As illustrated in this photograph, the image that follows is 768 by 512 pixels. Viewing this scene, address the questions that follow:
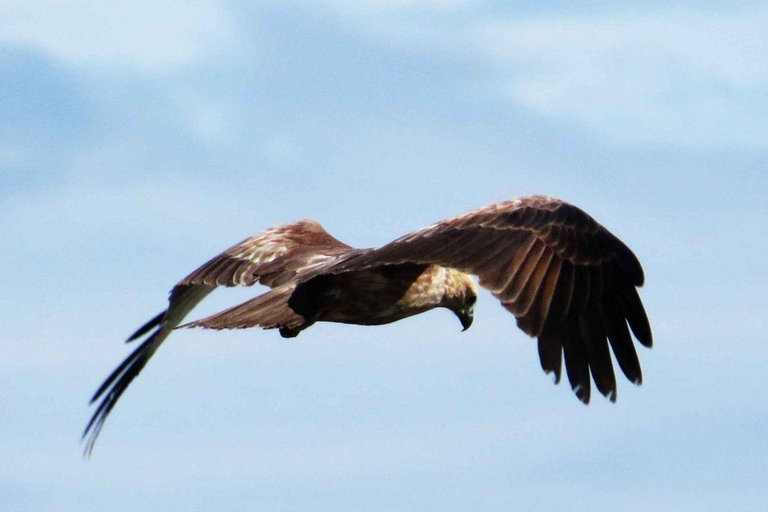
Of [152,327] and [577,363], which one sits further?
[152,327]

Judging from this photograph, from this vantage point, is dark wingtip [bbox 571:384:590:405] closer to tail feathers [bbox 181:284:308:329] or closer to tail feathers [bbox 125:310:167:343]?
tail feathers [bbox 181:284:308:329]

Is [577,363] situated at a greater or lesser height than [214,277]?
lesser

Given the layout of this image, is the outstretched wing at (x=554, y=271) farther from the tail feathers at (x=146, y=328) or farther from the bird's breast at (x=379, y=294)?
the tail feathers at (x=146, y=328)

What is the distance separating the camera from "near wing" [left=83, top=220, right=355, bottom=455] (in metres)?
12.8

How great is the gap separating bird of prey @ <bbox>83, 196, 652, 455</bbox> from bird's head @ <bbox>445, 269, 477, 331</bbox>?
1 centimetres

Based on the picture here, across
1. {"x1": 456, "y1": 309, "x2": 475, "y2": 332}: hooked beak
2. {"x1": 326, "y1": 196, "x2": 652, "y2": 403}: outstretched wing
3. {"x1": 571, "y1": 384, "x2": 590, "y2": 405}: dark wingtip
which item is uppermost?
{"x1": 456, "y1": 309, "x2": 475, "y2": 332}: hooked beak

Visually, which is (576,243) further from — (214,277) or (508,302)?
(214,277)

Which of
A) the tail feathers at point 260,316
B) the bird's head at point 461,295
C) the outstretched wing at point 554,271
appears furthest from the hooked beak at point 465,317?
the outstretched wing at point 554,271

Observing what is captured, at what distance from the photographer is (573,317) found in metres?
10.7

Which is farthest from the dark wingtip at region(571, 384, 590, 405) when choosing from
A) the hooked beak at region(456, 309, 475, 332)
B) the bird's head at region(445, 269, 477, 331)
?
the hooked beak at region(456, 309, 475, 332)

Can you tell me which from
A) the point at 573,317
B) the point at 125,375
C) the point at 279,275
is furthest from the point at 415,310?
the point at 125,375

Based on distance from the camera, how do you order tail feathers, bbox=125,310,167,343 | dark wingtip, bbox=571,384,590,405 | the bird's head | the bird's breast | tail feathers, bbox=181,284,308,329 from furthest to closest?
1. tail feathers, bbox=125,310,167,343
2. the bird's head
3. the bird's breast
4. tail feathers, bbox=181,284,308,329
5. dark wingtip, bbox=571,384,590,405

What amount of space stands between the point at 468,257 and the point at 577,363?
0.99m

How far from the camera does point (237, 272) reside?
1302 centimetres
